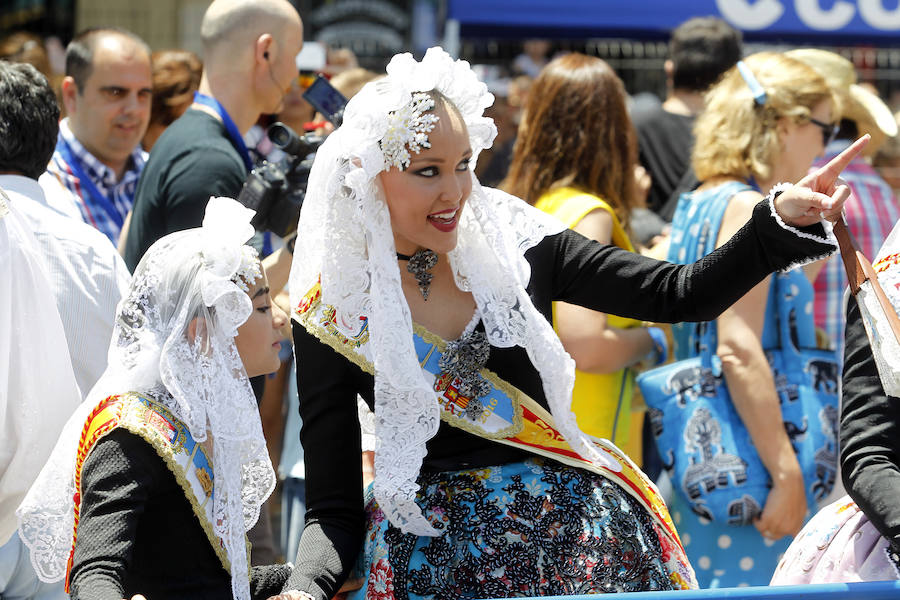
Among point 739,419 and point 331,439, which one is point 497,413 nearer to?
point 331,439

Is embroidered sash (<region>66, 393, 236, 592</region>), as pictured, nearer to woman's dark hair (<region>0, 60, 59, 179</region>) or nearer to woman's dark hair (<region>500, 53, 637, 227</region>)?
woman's dark hair (<region>0, 60, 59, 179</region>)

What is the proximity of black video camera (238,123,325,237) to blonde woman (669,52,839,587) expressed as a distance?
1.17m

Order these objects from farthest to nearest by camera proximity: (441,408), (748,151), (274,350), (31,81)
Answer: (748,151) → (31,81) → (274,350) → (441,408)

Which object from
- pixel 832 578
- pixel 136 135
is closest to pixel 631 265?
pixel 832 578

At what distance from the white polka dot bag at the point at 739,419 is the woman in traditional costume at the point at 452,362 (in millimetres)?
972

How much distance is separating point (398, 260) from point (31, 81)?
51.1 inches

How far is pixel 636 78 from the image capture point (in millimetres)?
8258

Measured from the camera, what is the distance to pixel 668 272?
2426 mm

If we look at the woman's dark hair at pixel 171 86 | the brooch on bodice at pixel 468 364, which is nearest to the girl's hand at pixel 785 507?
the brooch on bodice at pixel 468 364

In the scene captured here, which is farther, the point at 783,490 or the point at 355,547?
the point at 783,490

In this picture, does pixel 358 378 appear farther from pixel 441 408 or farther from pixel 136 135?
pixel 136 135

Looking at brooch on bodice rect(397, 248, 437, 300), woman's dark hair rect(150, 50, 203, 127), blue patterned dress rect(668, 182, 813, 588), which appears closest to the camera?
brooch on bodice rect(397, 248, 437, 300)

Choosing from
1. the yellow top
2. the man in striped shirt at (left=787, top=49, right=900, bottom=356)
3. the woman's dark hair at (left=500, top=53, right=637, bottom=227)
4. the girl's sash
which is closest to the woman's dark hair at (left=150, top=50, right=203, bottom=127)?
the woman's dark hair at (left=500, top=53, right=637, bottom=227)

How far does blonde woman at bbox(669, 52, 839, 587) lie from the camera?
3379 mm
